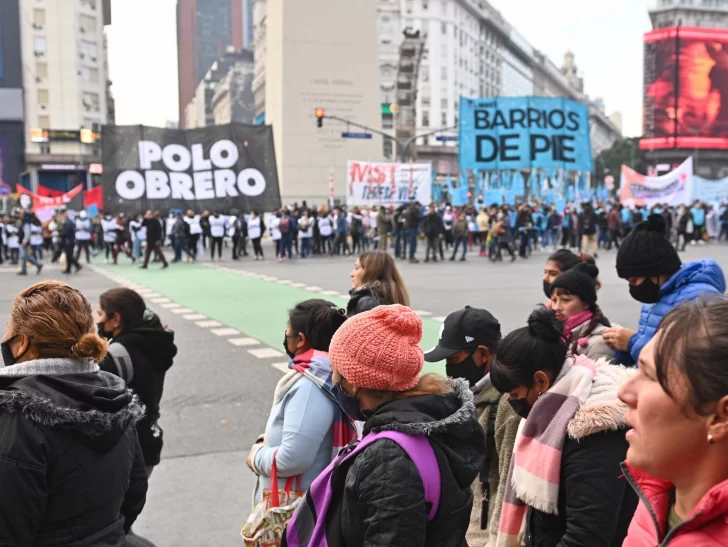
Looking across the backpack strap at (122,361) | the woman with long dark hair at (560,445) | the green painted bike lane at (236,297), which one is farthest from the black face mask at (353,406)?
the green painted bike lane at (236,297)

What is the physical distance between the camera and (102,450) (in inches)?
91.9

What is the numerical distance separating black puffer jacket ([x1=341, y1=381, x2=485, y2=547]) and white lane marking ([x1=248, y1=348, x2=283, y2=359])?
724cm

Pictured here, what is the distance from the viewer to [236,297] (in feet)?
51.2

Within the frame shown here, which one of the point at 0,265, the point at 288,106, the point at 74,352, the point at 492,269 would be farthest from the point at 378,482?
the point at 288,106

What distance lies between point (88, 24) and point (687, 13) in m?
81.1

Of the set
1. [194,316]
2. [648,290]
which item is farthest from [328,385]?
[194,316]

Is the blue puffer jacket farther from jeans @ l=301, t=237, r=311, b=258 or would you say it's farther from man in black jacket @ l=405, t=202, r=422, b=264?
jeans @ l=301, t=237, r=311, b=258

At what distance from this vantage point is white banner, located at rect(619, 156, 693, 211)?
35000 mm

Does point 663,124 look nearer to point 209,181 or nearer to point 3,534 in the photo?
point 209,181

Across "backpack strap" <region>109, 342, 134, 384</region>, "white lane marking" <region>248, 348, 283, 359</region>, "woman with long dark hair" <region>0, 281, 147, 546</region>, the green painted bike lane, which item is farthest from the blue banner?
"woman with long dark hair" <region>0, 281, 147, 546</region>

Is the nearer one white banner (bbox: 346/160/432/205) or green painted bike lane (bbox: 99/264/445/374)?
green painted bike lane (bbox: 99/264/445/374)

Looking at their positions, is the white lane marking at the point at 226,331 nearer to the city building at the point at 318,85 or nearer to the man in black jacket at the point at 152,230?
the man in black jacket at the point at 152,230

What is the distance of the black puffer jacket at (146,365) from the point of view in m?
3.93

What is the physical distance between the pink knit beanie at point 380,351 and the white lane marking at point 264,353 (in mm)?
Answer: 7167
